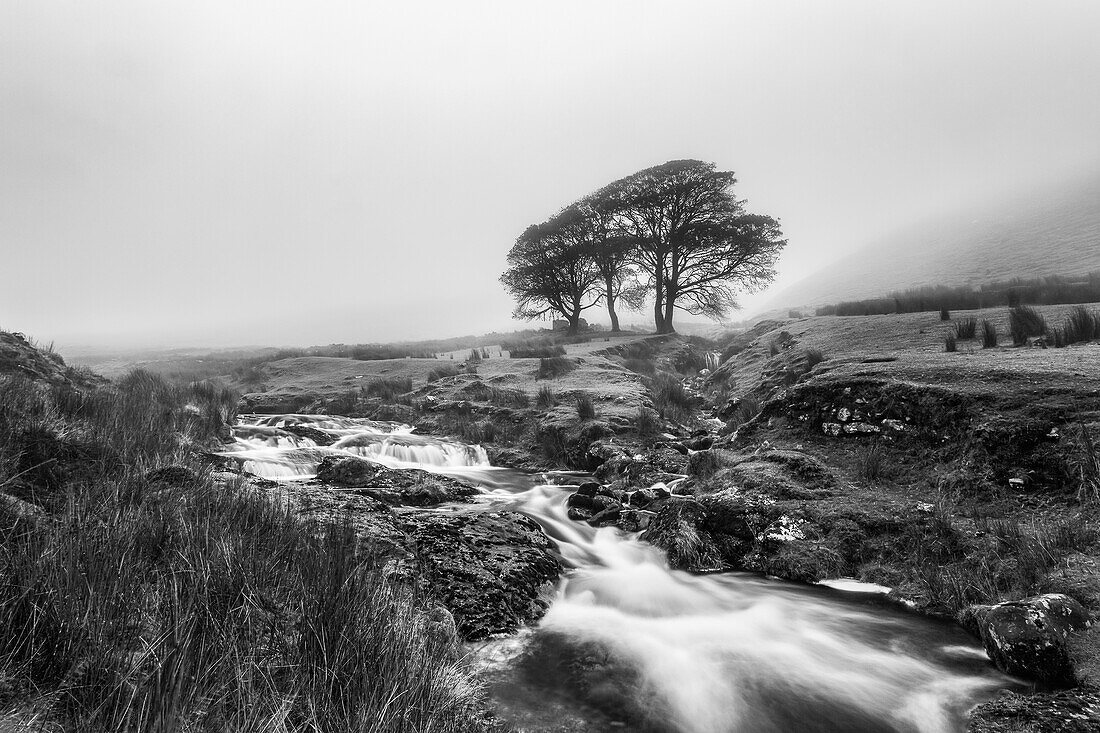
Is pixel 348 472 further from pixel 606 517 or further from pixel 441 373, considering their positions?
pixel 441 373

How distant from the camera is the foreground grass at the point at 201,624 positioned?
1.73 meters

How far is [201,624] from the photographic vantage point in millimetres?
2170

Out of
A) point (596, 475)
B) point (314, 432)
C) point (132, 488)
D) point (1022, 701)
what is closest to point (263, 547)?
point (132, 488)

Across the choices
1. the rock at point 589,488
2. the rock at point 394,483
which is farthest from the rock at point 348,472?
the rock at point 589,488

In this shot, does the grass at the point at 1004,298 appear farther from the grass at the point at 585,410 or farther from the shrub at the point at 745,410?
the grass at the point at 585,410

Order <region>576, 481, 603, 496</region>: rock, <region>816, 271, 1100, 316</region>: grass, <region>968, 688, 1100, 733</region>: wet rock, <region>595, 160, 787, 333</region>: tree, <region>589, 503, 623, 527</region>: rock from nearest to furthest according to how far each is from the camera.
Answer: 1. <region>968, 688, 1100, 733</region>: wet rock
2. <region>589, 503, 623, 527</region>: rock
3. <region>576, 481, 603, 496</region>: rock
4. <region>816, 271, 1100, 316</region>: grass
5. <region>595, 160, 787, 333</region>: tree

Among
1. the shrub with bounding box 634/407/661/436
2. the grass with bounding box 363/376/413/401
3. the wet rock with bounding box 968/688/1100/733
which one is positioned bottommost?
the wet rock with bounding box 968/688/1100/733

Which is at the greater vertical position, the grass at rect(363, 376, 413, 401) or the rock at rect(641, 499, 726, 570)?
the grass at rect(363, 376, 413, 401)

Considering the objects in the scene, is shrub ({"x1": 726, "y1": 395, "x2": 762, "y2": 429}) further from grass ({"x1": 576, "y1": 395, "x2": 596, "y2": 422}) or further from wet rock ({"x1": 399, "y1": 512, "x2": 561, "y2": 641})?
wet rock ({"x1": 399, "y1": 512, "x2": 561, "y2": 641})

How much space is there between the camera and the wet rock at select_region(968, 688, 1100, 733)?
2.75m

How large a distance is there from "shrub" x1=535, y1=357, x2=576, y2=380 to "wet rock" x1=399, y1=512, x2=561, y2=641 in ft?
37.9

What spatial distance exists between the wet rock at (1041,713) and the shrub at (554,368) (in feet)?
48.1

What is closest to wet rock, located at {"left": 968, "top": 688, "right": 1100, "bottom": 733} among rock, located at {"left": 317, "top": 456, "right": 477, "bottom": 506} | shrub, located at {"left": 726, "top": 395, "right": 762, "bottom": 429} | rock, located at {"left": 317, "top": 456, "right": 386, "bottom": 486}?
rock, located at {"left": 317, "top": 456, "right": 477, "bottom": 506}

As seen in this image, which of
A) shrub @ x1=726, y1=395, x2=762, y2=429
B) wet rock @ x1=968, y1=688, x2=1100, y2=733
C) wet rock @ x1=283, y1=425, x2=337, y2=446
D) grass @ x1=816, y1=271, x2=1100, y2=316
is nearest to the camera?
wet rock @ x1=968, y1=688, x2=1100, y2=733
